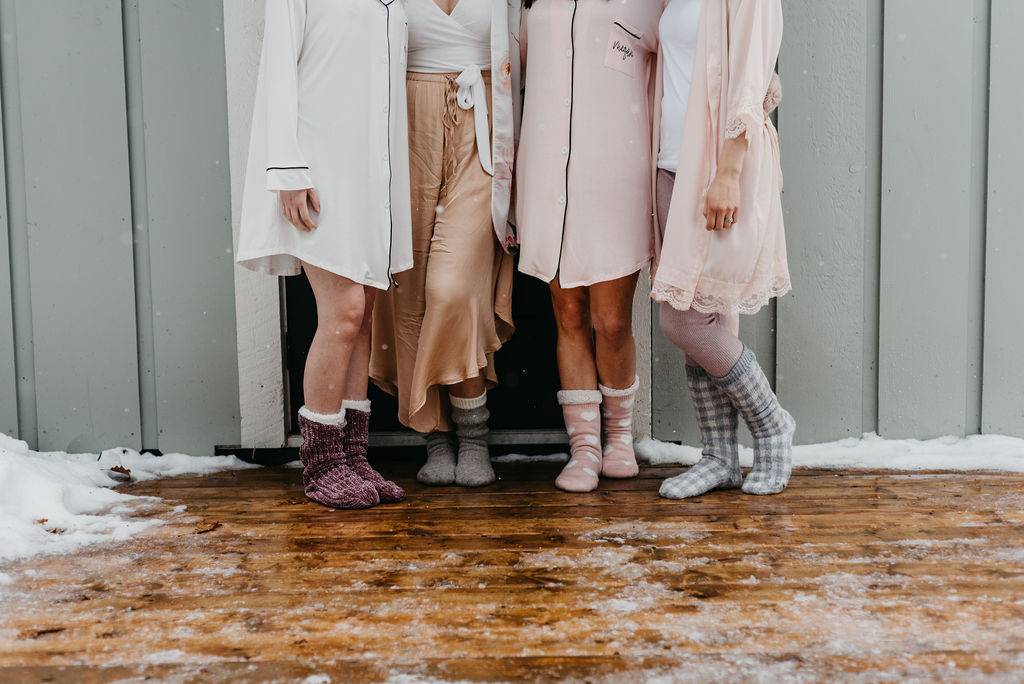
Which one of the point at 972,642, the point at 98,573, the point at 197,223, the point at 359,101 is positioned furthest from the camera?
the point at 197,223

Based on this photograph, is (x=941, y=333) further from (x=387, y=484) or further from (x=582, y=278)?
(x=387, y=484)

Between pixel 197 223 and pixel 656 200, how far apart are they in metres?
1.55

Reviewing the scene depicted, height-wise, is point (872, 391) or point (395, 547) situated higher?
point (872, 391)

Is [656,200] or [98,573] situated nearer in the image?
[98,573]

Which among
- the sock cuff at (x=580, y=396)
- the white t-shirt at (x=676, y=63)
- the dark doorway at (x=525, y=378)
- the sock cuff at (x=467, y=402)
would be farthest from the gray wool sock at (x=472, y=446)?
the white t-shirt at (x=676, y=63)

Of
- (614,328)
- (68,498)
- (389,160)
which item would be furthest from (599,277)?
(68,498)

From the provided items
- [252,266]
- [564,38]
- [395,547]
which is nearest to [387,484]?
[395,547]

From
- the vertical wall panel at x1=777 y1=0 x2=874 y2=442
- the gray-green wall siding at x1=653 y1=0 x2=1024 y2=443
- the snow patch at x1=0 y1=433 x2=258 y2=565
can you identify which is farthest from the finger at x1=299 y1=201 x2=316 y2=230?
the vertical wall panel at x1=777 y1=0 x2=874 y2=442

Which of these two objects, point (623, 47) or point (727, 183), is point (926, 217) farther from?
point (623, 47)

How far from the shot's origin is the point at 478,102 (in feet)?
7.59

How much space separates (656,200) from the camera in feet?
7.47

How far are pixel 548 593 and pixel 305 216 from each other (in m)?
1.15

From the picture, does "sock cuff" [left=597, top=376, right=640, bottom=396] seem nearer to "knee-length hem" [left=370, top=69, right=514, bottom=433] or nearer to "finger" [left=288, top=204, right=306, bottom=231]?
"knee-length hem" [left=370, top=69, right=514, bottom=433]

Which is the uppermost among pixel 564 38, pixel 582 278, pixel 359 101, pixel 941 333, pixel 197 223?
pixel 564 38
